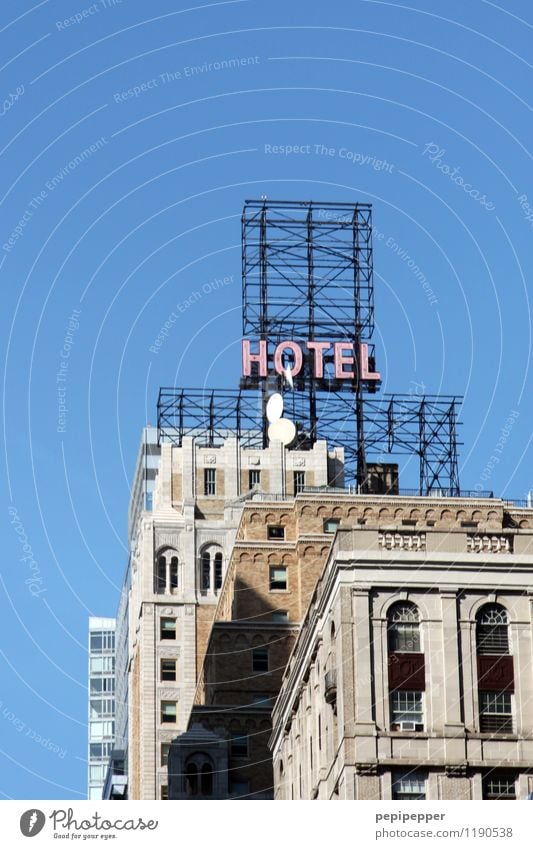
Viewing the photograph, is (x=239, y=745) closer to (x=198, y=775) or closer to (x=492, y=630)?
(x=198, y=775)

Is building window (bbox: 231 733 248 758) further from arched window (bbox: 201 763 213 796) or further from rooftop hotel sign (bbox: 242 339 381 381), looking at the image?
rooftop hotel sign (bbox: 242 339 381 381)

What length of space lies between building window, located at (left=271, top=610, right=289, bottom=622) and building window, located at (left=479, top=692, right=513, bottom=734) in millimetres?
56821

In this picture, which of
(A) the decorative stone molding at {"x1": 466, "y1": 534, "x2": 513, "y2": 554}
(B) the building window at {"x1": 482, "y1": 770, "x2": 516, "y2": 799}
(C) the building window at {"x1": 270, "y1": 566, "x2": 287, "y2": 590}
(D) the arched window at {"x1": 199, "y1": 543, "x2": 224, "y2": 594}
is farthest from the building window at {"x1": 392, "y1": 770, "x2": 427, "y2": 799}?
(D) the arched window at {"x1": 199, "y1": 543, "x2": 224, "y2": 594}

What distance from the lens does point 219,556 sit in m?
199

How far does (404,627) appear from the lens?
116125 millimetres

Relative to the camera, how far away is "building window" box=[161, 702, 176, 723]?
195000 mm

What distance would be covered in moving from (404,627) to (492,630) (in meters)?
4.39

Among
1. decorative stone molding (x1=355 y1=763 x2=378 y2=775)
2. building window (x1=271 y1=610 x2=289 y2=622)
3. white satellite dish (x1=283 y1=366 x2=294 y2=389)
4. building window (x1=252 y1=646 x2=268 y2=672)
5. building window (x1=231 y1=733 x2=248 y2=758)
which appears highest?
white satellite dish (x1=283 y1=366 x2=294 y2=389)

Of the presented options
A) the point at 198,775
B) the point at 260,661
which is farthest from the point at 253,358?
the point at 198,775

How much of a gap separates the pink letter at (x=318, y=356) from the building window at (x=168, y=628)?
2344 cm

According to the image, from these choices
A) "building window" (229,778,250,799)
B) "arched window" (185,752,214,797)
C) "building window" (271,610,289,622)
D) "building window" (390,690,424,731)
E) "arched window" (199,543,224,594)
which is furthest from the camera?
"arched window" (199,543,224,594)

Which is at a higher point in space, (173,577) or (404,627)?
(173,577)

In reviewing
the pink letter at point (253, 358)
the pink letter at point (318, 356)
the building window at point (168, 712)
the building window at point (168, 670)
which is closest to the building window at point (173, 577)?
the building window at point (168, 670)
